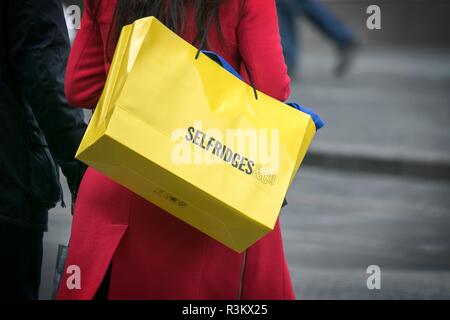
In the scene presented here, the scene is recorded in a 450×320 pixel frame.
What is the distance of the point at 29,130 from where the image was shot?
3.72m

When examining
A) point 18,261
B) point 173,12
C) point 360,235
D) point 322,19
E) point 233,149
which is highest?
point 322,19

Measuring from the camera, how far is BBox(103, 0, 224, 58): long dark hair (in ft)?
10.5

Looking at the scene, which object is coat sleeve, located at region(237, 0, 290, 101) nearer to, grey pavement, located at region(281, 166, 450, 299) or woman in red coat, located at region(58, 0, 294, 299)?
woman in red coat, located at region(58, 0, 294, 299)

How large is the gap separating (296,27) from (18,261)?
8.72 metres

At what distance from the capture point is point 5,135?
3631mm

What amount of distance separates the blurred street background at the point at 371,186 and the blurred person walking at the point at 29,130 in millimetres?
1214

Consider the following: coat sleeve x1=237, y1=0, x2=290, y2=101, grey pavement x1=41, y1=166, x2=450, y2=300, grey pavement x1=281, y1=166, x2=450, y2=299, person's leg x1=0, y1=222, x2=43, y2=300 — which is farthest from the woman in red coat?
grey pavement x1=281, y1=166, x2=450, y2=299

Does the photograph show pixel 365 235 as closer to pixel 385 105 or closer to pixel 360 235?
pixel 360 235

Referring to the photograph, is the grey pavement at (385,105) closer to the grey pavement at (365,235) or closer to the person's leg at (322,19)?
the grey pavement at (365,235)

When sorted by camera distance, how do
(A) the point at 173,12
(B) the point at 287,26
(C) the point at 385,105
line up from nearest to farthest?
(A) the point at 173,12 < (B) the point at 287,26 < (C) the point at 385,105

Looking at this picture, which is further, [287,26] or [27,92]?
[287,26]

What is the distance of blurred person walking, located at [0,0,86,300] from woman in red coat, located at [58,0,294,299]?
29 centimetres

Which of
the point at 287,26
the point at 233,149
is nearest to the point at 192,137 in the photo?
the point at 233,149
